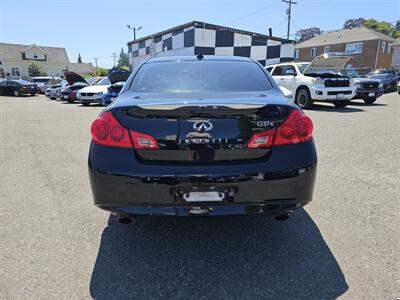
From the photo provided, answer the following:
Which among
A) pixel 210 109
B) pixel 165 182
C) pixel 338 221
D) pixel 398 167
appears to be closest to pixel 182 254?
pixel 165 182

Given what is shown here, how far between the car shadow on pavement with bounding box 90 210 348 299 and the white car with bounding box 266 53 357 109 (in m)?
8.27

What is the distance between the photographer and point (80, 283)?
1.92m

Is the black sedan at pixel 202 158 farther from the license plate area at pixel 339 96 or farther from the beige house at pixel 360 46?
the beige house at pixel 360 46

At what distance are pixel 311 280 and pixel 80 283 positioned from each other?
1.46 metres

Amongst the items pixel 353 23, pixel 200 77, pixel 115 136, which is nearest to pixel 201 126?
pixel 115 136

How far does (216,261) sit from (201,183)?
64 cm

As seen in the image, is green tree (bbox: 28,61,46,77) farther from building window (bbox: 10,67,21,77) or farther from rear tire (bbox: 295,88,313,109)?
rear tire (bbox: 295,88,313,109)

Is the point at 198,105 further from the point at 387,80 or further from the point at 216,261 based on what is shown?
the point at 387,80

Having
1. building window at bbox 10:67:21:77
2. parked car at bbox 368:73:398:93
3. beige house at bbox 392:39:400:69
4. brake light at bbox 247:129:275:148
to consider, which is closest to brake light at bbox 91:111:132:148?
brake light at bbox 247:129:275:148

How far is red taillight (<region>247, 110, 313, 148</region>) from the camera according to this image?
1.97m

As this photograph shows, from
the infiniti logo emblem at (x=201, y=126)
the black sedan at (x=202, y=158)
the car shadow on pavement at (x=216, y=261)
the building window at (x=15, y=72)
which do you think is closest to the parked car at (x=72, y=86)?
the car shadow on pavement at (x=216, y=261)

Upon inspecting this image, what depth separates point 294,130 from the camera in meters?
2.03

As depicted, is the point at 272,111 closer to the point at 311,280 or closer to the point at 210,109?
the point at 210,109

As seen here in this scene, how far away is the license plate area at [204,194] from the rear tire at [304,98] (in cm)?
936
